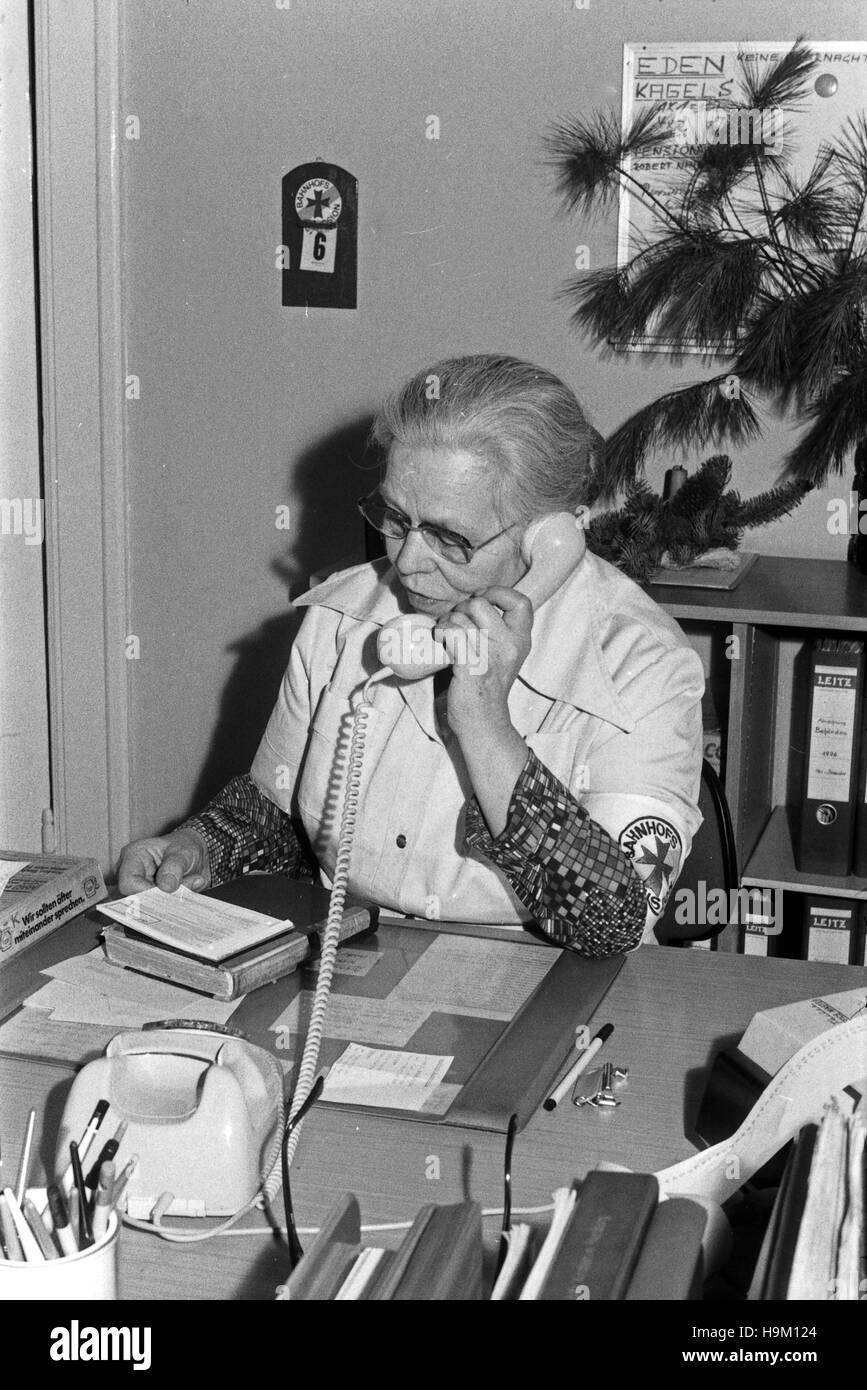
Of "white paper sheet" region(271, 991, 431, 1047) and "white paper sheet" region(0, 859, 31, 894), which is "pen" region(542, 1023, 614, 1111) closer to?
"white paper sheet" region(271, 991, 431, 1047)

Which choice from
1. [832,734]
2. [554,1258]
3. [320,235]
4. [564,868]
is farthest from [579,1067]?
[320,235]

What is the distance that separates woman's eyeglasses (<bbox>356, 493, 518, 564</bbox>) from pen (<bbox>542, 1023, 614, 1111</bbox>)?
23.6 inches

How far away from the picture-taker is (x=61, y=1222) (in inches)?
34.8

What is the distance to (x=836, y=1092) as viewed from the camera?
1.11m

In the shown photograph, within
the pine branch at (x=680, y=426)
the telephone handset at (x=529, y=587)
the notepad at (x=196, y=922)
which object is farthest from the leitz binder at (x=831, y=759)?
the notepad at (x=196, y=922)

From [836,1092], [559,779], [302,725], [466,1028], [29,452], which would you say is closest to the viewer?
[836,1092]

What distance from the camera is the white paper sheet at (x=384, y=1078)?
129cm

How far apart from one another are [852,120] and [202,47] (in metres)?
1.24

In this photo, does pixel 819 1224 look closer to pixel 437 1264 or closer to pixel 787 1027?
pixel 437 1264

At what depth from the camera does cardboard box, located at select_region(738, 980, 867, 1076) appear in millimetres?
1249

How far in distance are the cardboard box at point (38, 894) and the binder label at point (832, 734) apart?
132 cm

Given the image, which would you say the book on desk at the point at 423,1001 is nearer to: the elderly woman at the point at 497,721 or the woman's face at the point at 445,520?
the elderly woman at the point at 497,721
